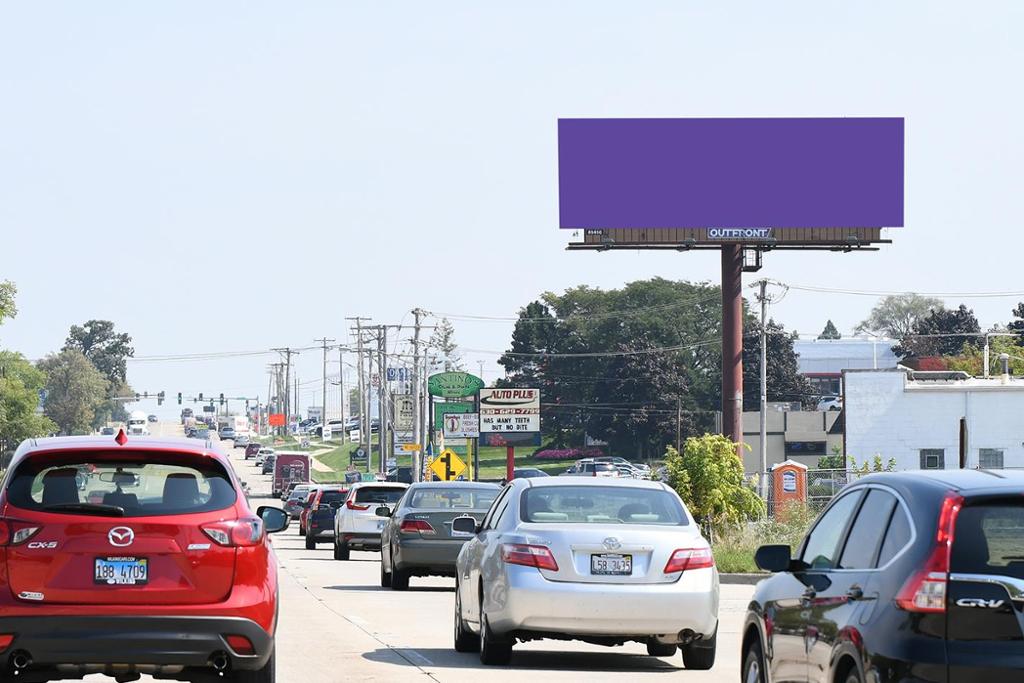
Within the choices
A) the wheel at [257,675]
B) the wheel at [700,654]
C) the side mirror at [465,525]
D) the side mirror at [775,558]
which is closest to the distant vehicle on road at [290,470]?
the side mirror at [465,525]

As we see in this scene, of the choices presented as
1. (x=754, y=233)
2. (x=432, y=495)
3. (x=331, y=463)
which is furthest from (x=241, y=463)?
(x=432, y=495)

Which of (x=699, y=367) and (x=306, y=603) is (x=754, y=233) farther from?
(x=699, y=367)

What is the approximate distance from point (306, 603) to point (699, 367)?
11937 centimetres

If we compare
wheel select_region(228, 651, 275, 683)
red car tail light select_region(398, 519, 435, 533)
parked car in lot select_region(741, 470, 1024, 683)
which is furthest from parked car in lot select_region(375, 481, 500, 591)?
parked car in lot select_region(741, 470, 1024, 683)

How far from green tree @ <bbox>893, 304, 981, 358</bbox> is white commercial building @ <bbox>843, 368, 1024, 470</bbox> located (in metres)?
69.9

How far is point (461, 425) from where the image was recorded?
76688 mm

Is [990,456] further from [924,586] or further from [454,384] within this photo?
[924,586]

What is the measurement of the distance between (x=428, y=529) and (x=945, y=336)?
131353 millimetres

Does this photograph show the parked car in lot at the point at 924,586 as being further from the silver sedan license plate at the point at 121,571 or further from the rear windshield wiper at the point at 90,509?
the rear windshield wiper at the point at 90,509

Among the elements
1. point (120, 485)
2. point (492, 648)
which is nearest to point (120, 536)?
point (120, 485)

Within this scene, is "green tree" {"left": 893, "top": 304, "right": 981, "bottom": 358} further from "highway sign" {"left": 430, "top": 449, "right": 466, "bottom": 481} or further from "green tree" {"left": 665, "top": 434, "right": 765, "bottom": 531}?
"green tree" {"left": 665, "top": 434, "right": 765, "bottom": 531}

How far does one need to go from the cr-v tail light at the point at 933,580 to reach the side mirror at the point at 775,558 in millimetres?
2015

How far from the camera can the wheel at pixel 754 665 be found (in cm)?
1065

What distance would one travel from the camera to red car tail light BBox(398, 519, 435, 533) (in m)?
26.6
